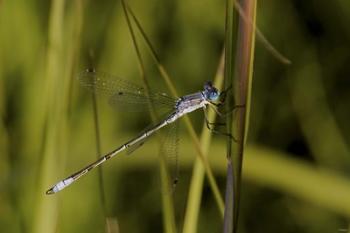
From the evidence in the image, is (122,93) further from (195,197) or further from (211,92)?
(195,197)

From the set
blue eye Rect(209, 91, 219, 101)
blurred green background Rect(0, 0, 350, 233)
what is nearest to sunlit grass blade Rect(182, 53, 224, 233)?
blue eye Rect(209, 91, 219, 101)

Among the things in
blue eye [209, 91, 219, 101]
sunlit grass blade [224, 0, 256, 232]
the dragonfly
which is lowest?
sunlit grass blade [224, 0, 256, 232]

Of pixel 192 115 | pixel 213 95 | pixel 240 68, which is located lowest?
pixel 240 68

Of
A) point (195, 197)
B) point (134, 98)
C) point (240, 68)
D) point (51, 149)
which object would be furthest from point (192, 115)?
point (240, 68)

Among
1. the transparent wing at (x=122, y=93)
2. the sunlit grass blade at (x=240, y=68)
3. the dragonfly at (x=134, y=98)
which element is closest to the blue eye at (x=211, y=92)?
the dragonfly at (x=134, y=98)

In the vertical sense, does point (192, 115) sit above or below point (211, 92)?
above

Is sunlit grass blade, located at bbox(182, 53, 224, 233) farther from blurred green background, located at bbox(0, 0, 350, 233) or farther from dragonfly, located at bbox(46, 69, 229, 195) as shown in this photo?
blurred green background, located at bbox(0, 0, 350, 233)

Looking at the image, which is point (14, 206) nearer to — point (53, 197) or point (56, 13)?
point (53, 197)
